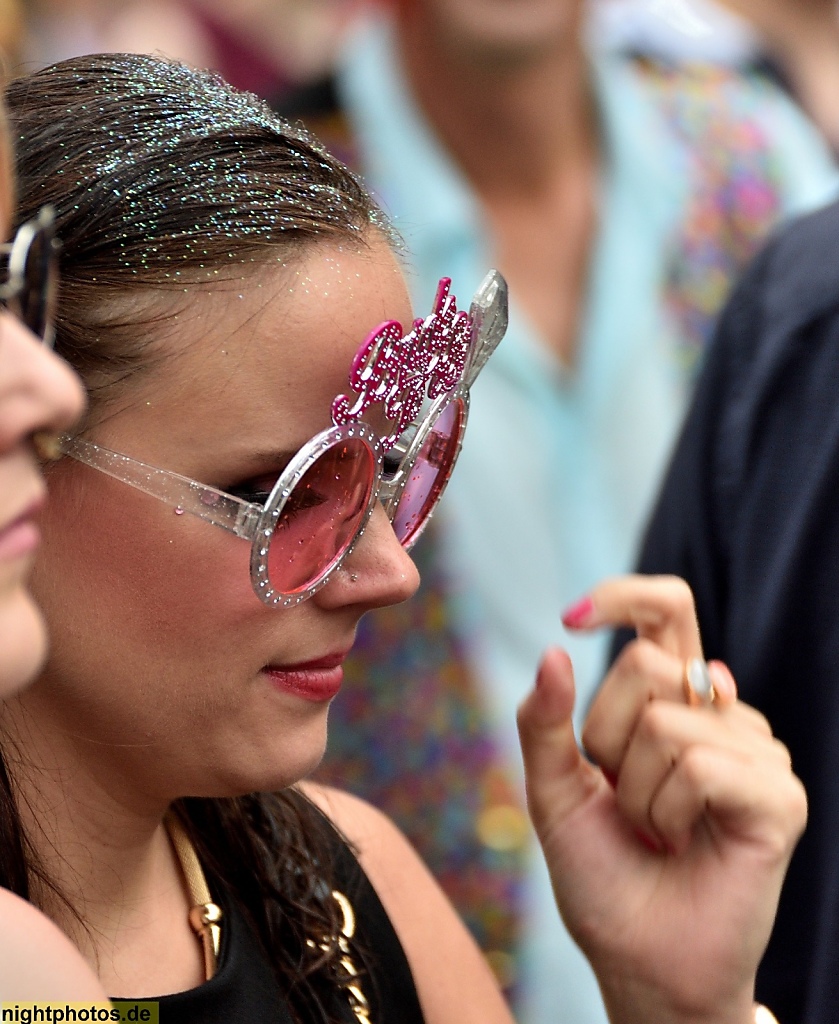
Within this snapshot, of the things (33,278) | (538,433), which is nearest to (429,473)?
(33,278)

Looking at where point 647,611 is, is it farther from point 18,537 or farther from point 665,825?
point 18,537

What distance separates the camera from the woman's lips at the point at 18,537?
791 mm

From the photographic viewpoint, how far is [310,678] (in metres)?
1.15

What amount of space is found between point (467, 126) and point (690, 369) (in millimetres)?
606

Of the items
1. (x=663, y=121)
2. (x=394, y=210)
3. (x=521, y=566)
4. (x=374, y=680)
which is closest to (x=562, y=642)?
(x=521, y=566)

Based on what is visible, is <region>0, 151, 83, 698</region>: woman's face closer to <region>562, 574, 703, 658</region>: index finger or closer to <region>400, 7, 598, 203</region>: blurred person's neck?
<region>562, 574, 703, 658</region>: index finger

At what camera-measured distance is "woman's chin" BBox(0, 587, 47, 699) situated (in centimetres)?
79

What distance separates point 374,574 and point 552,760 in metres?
0.31

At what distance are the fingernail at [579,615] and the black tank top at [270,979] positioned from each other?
1.18 ft

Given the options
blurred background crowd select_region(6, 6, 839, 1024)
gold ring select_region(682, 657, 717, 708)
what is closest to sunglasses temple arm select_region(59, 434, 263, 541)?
gold ring select_region(682, 657, 717, 708)

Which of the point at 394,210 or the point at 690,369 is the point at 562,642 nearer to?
the point at 690,369

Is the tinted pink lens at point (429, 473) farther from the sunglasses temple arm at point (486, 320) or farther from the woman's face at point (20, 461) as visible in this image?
the woman's face at point (20, 461)

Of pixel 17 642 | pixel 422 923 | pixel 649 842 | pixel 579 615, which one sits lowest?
pixel 422 923

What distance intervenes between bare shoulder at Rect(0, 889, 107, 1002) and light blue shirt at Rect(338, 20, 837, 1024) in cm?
162
